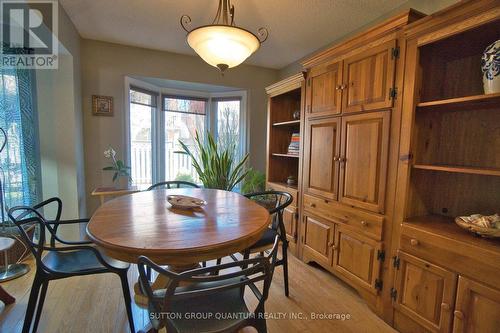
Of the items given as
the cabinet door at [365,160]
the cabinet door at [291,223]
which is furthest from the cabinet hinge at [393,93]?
the cabinet door at [291,223]

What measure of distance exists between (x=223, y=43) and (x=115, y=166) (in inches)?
88.0

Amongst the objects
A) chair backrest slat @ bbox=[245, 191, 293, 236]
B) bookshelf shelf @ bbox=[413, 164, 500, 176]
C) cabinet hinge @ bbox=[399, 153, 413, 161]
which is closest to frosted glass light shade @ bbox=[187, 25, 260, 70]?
chair backrest slat @ bbox=[245, 191, 293, 236]

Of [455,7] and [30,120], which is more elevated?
[455,7]

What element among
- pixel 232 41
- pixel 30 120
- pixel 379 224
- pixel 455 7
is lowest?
pixel 379 224

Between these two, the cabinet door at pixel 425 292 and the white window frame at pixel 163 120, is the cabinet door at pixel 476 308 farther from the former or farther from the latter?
the white window frame at pixel 163 120

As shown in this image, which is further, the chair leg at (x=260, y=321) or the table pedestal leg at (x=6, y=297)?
the table pedestal leg at (x=6, y=297)

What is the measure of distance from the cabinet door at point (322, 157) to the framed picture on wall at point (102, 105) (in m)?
2.36

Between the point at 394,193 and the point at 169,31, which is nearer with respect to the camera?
the point at 394,193

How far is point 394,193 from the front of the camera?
1633 mm

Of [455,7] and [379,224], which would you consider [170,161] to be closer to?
[379,224]

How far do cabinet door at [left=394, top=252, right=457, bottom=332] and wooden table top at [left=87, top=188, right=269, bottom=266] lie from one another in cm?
97

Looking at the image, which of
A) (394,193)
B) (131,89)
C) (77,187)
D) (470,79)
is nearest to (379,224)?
(394,193)

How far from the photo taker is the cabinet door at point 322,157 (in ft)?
6.88

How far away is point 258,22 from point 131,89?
190 centimetres
